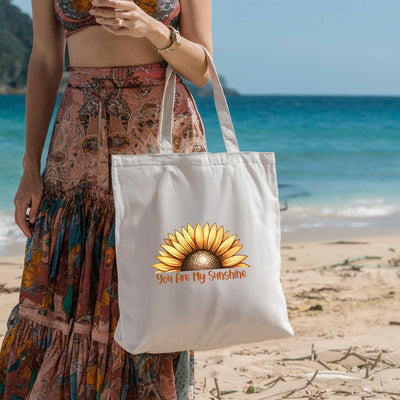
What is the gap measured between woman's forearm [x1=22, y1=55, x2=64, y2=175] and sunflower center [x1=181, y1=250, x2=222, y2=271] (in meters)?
0.60

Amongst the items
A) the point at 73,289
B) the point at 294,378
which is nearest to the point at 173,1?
the point at 73,289

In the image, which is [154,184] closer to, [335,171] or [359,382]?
[359,382]

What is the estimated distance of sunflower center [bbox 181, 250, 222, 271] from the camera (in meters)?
1.64

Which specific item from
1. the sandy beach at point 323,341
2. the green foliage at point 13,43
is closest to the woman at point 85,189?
the sandy beach at point 323,341

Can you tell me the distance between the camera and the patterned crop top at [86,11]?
1734mm

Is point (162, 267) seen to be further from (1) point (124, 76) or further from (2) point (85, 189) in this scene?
(1) point (124, 76)

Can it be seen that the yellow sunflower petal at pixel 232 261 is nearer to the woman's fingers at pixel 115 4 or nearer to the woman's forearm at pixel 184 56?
the woman's forearm at pixel 184 56

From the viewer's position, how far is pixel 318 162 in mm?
14883

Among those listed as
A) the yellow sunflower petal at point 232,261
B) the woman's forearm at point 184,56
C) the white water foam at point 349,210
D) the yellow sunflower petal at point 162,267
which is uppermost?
the white water foam at point 349,210

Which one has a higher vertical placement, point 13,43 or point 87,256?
point 13,43

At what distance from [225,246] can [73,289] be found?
20.1 inches

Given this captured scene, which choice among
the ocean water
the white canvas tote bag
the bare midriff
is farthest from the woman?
the ocean water

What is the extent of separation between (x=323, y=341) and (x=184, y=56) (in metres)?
2.19

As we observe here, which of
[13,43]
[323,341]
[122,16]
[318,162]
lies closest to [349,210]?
[323,341]
